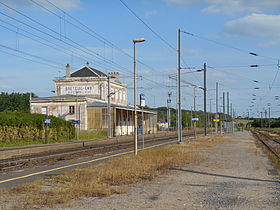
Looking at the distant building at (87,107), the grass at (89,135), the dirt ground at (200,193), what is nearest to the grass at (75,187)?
the dirt ground at (200,193)

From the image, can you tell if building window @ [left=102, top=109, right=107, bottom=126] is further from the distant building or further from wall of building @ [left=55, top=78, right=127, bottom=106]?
wall of building @ [left=55, top=78, right=127, bottom=106]

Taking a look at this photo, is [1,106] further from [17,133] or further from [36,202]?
[36,202]

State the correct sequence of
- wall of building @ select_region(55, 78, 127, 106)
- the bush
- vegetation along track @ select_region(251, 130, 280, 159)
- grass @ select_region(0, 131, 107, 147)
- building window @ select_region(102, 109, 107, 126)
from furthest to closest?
wall of building @ select_region(55, 78, 127, 106)
building window @ select_region(102, 109, 107, 126)
the bush
grass @ select_region(0, 131, 107, 147)
vegetation along track @ select_region(251, 130, 280, 159)

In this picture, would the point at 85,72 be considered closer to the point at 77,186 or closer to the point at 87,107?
the point at 87,107

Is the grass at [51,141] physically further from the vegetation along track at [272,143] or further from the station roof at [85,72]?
the station roof at [85,72]

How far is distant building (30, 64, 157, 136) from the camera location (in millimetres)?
65750

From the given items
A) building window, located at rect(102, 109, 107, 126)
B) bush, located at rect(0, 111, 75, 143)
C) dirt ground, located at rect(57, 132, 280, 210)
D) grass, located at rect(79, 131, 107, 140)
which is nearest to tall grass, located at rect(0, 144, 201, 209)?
dirt ground, located at rect(57, 132, 280, 210)

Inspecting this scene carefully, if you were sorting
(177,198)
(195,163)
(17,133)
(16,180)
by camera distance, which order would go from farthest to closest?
(17,133), (195,163), (16,180), (177,198)

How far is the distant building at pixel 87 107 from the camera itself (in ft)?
216

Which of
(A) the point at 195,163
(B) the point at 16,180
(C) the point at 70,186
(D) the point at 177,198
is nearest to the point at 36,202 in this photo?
(C) the point at 70,186

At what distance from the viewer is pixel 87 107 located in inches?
2650

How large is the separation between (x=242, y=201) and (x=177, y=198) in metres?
1.51

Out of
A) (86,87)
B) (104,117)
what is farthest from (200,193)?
(86,87)

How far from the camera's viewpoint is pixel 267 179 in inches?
538
